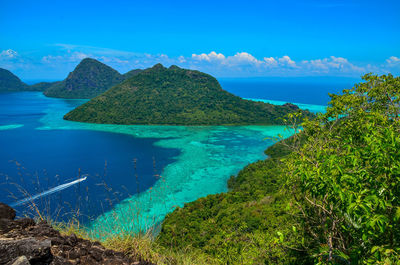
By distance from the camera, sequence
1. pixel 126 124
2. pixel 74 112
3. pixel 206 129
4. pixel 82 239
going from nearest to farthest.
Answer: pixel 82 239, pixel 206 129, pixel 126 124, pixel 74 112

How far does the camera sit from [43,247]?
2.70 meters

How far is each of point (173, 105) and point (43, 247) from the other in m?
102

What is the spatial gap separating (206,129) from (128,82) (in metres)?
60.0

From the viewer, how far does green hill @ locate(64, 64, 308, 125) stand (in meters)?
90.2

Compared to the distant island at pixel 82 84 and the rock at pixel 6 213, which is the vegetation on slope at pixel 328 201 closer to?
the rock at pixel 6 213

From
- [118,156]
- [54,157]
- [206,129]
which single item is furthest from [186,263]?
[206,129]

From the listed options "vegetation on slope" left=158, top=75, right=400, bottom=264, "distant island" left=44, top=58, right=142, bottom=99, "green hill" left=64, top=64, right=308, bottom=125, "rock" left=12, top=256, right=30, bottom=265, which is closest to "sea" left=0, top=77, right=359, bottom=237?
"vegetation on slope" left=158, top=75, right=400, bottom=264

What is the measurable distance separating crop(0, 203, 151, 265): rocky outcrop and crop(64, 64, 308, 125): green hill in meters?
82.4

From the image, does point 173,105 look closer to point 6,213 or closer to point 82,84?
point 6,213

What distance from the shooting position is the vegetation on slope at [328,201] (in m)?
2.72

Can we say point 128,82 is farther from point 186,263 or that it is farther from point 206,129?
point 186,263

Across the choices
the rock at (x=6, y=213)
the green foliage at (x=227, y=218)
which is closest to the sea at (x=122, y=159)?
the green foliage at (x=227, y=218)

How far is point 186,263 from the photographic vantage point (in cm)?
350

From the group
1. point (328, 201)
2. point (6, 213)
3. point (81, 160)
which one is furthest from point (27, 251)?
point (81, 160)
